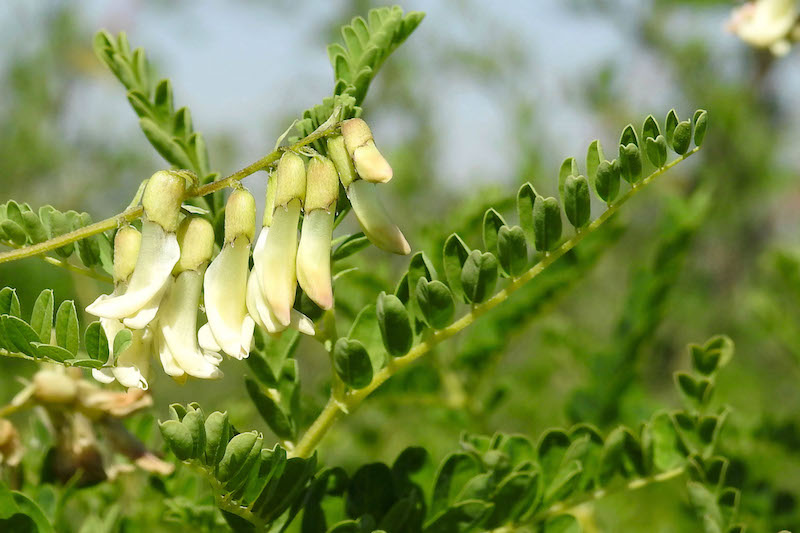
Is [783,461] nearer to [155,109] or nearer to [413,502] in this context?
[413,502]

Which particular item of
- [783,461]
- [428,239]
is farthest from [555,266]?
[783,461]

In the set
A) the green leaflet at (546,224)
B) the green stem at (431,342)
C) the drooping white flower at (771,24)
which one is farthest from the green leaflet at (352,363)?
the drooping white flower at (771,24)

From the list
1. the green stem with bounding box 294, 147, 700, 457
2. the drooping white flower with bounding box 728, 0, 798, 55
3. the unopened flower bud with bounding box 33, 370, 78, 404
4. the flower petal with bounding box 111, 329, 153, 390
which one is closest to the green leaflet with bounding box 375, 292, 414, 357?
the green stem with bounding box 294, 147, 700, 457

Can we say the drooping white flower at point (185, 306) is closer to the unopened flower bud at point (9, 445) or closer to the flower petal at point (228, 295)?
the flower petal at point (228, 295)

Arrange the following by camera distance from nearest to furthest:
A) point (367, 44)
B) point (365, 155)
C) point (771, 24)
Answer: point (365, 155), point (367, 44), point (771, 24)

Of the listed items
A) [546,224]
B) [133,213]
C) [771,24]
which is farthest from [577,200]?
[771,24]

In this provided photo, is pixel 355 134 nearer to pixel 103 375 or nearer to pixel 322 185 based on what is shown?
pixel 322 185
